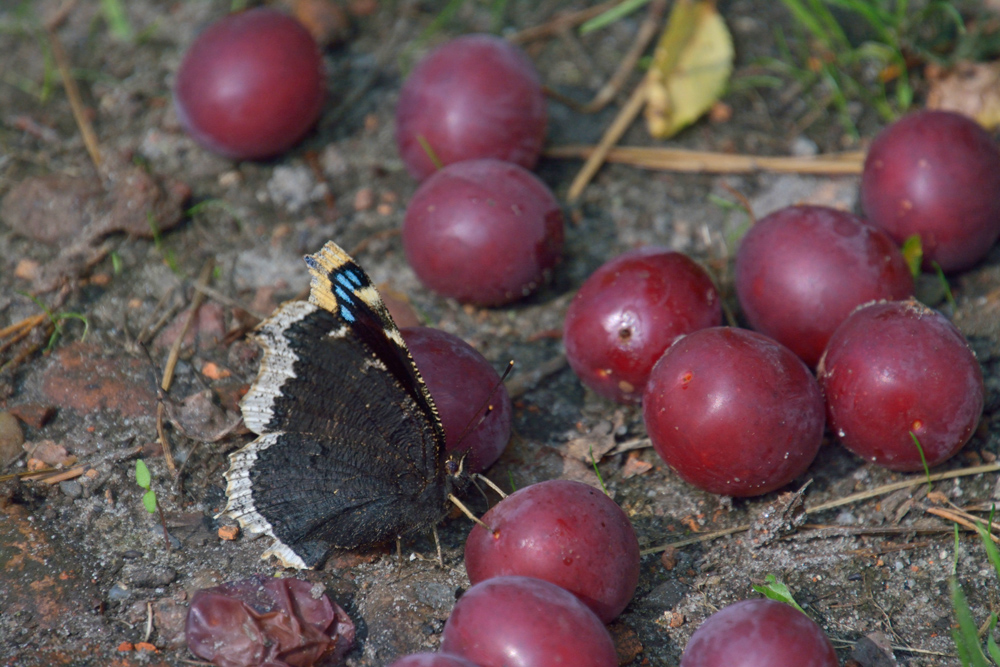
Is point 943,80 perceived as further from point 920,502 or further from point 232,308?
point 232,308

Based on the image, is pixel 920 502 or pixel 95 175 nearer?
pixel 920 502

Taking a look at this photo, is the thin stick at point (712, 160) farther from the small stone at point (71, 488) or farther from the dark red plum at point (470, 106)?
the small stone at point (71, 488)

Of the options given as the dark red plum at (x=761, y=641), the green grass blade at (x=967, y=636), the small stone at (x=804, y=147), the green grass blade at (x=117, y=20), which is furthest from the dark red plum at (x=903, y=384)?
the green grass blade at (x=117, y=20)

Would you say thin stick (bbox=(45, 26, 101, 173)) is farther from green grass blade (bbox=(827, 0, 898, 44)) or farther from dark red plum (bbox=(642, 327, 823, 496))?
green grass blade (bbox=(827, 0, 898, 44))

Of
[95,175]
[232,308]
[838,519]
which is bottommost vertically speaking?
[838,519]

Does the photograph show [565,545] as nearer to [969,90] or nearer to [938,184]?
[938,184]

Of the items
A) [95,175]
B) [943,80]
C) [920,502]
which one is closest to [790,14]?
[943,80]

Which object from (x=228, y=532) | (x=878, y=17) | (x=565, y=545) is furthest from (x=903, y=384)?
(x=878, y=17)
